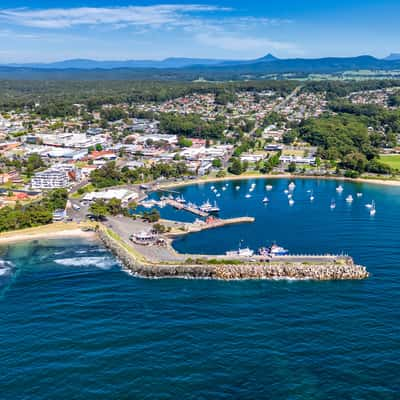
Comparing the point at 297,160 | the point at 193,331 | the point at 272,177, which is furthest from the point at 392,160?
the point at 193,331

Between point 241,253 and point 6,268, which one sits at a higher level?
point 241,253

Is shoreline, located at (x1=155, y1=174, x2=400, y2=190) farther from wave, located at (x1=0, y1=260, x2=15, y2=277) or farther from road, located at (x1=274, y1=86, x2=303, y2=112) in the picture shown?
road, located at (x1=274, y1=86, x2=303, y2=112)

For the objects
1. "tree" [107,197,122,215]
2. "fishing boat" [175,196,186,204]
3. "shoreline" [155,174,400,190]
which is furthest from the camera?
"shoreline" [155,174,400,190]

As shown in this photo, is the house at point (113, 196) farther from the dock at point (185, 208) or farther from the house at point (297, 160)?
the house at point (297, 160)

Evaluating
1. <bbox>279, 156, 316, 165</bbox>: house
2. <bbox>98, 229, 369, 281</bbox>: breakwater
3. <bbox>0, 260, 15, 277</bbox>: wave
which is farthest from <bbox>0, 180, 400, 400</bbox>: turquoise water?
<bbox>279, 156, 316, 165</bbox>: house

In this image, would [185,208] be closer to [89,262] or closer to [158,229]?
[158,229]
